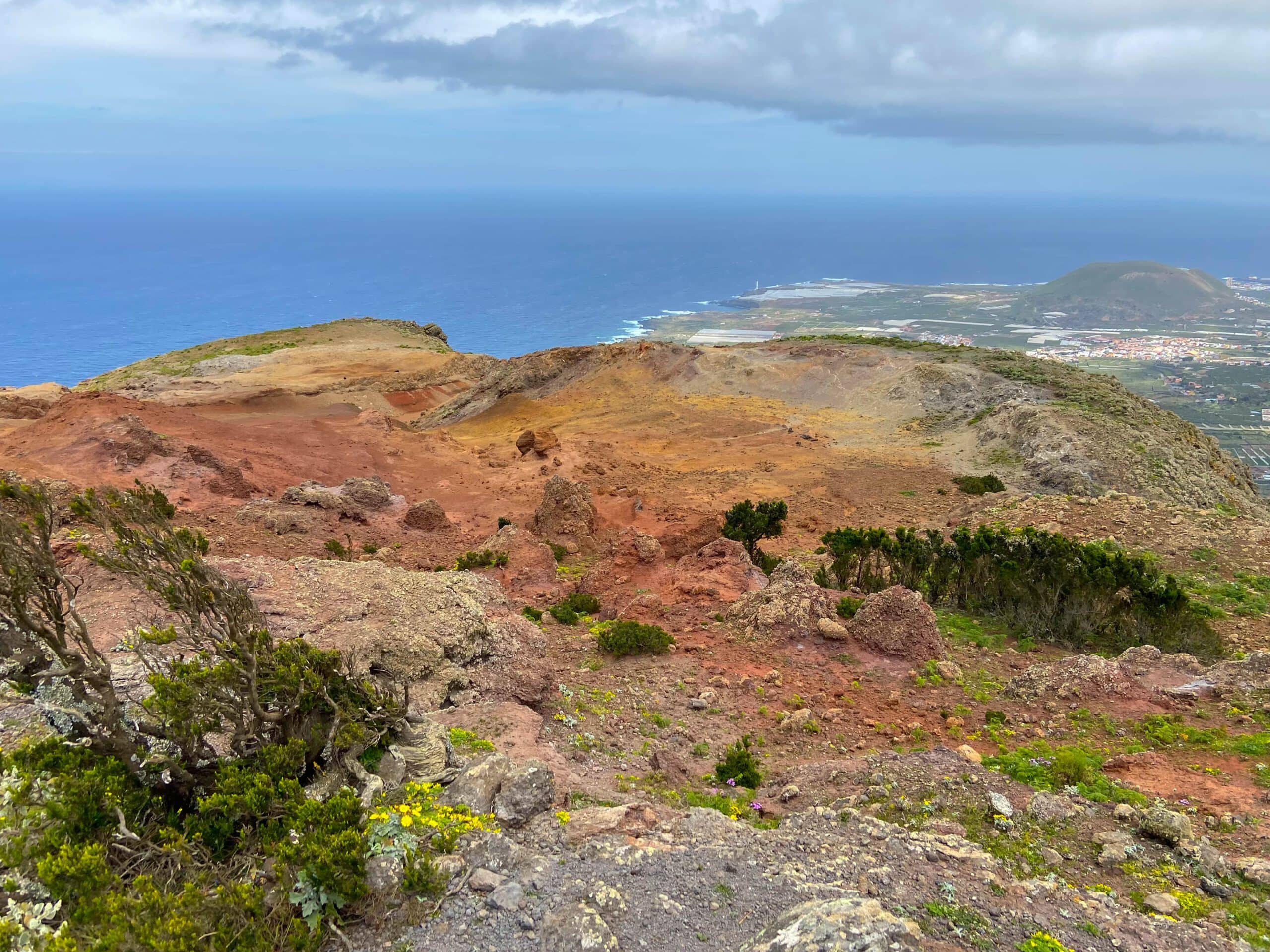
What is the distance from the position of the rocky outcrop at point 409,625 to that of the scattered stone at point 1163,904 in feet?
22.6

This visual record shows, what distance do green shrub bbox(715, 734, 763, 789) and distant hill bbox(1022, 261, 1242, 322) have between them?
129 meters

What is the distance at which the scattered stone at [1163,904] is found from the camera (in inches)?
228

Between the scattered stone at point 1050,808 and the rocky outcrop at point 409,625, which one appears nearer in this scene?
the scattered stone at point 1050,808

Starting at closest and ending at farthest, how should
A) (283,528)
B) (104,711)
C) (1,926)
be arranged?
(1,926)
(104,711)
(283,528)

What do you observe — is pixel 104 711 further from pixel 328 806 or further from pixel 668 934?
pixel 668 934

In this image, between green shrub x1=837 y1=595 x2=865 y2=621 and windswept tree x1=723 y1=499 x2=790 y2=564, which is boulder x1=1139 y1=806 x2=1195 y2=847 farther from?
windswept tree x1=723 y1=499 x2=790 y2=564

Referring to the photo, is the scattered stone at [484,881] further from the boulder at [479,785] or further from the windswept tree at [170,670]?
the windswept tree at [170,670]

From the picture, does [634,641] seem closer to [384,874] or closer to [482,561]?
[482,561]

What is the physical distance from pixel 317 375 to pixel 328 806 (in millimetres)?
39635

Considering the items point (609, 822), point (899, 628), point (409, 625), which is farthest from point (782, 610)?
point (609, 822)

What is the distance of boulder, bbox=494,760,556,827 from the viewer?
6582mm

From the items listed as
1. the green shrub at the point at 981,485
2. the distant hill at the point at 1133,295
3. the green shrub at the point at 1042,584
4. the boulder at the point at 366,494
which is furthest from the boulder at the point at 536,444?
the distant hill at the point at 1133,295

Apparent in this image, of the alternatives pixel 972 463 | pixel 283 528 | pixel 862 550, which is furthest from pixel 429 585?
pixel 972 463

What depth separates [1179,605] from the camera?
Answer: 40.4 feet
